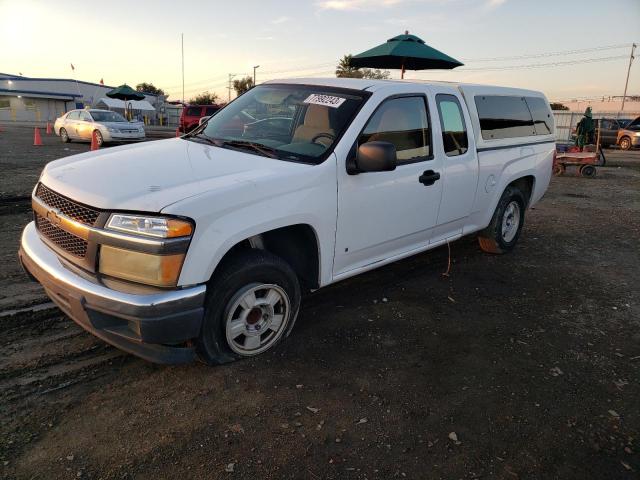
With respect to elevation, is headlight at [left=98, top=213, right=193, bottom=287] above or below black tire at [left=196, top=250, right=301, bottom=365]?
above

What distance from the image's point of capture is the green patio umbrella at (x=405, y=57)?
10.9 m

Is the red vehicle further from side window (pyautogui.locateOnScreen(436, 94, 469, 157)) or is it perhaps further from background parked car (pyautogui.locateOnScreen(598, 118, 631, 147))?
background parked car (pyautogui.locateOnScreen(598, 118, 631, 147))

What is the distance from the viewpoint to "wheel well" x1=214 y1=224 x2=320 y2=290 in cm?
331

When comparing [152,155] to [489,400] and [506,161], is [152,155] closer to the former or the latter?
[489,400]

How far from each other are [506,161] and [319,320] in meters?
2.93

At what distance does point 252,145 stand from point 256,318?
4.35 feet

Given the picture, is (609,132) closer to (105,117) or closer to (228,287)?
(105,117)

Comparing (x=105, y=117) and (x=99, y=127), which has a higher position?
(x=105, y=117)

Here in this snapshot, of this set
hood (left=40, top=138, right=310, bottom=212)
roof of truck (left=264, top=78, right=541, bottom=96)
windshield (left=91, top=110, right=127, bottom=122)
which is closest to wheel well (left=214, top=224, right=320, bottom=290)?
hood (left=40, top=138, right=310, bottom=212)

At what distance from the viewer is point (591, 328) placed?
400cm

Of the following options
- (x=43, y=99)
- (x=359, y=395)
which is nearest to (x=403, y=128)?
(x=359, y=395)

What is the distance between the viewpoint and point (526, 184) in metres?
5.97

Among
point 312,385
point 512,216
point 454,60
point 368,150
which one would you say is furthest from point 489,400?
point 454,60

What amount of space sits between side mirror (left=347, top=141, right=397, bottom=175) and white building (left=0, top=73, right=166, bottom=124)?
5145 cm
